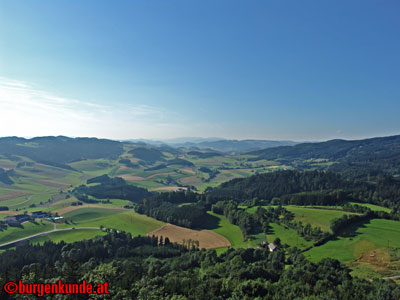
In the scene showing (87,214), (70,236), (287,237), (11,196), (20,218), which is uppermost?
(287,237)

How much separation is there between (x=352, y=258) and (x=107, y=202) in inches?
6408

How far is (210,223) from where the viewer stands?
395 ft

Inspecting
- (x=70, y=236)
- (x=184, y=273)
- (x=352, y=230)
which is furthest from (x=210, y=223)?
(x=184, y=273)

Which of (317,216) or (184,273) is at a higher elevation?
(317,216)

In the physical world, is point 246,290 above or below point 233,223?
above

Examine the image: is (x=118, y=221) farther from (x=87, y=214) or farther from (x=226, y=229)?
(x=226, y=229)

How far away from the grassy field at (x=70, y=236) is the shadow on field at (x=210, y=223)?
46233 millimetres

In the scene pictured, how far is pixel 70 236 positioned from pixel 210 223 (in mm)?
63429

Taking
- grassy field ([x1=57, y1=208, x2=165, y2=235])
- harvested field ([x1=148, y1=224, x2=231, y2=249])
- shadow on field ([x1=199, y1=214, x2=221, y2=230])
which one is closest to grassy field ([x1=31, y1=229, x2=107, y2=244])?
grassy field ([x1=57, y1=208, x2=165, y2=235])

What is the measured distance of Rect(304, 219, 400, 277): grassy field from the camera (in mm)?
65062

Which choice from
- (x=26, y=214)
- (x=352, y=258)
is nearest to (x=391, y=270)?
(x=352, y=258)

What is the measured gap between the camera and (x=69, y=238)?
101312 mm

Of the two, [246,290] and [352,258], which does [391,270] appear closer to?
[352,258]

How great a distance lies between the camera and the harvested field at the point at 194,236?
305 ft
